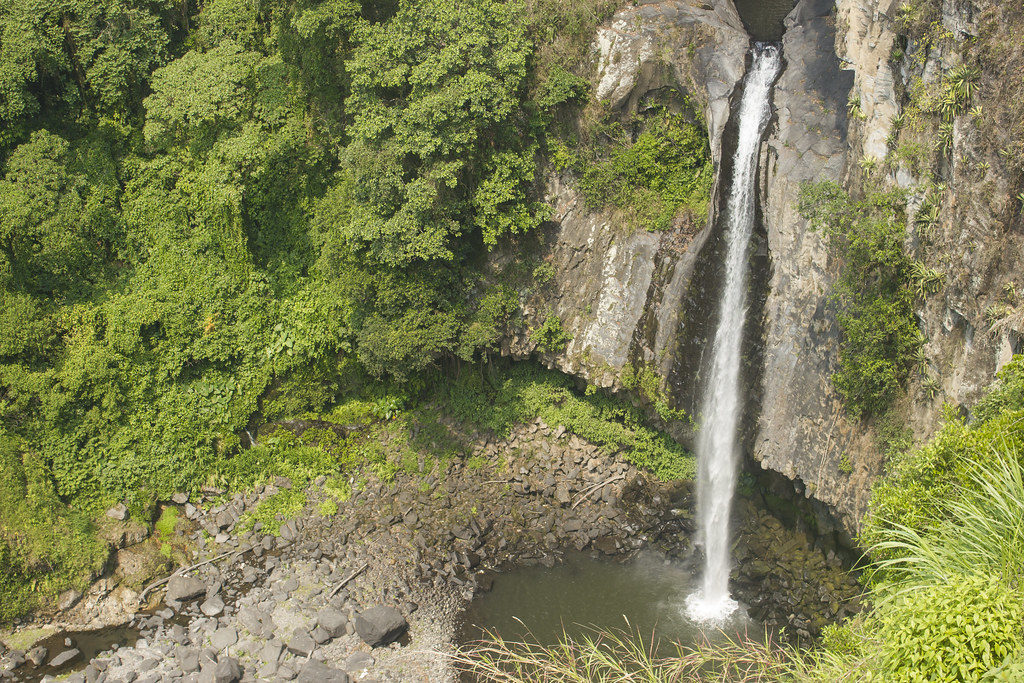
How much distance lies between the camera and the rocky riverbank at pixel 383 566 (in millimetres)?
15102

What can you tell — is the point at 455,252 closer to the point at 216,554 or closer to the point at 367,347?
the point at 367,347

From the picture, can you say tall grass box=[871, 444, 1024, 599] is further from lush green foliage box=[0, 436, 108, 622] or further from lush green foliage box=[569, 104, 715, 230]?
lush green foliage box=[0, 436, 108, 622]

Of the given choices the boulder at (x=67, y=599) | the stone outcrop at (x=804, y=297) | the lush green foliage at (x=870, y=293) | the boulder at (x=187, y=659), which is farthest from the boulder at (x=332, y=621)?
the lush green foliage at (x=870, y=293)

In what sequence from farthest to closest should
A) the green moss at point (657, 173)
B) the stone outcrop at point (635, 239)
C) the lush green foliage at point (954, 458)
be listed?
1. the green moss at point (657, 173)
2. the stone outcrop at point (635, 239)
3. the lush green foliage at point (954, 458)

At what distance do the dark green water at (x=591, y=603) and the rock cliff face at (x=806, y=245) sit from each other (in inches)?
133

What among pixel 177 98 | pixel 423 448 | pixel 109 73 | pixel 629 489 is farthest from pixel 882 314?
pixel 109 73

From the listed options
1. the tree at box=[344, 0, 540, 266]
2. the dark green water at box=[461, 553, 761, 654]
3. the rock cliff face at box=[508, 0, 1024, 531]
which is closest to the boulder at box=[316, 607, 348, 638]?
the dark green water at box=[461, 553, 761, 654]

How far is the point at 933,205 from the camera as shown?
1272 cm

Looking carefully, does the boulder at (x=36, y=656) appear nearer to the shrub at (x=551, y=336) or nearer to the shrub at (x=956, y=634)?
the shrub at (x=551, y=336)

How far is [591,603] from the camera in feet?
53.5

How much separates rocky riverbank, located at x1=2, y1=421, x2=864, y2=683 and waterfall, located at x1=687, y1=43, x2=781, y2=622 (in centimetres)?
68

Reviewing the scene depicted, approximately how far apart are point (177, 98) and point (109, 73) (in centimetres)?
194

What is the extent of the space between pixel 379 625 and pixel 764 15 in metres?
17.2

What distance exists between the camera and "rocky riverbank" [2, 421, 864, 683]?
15102mm
